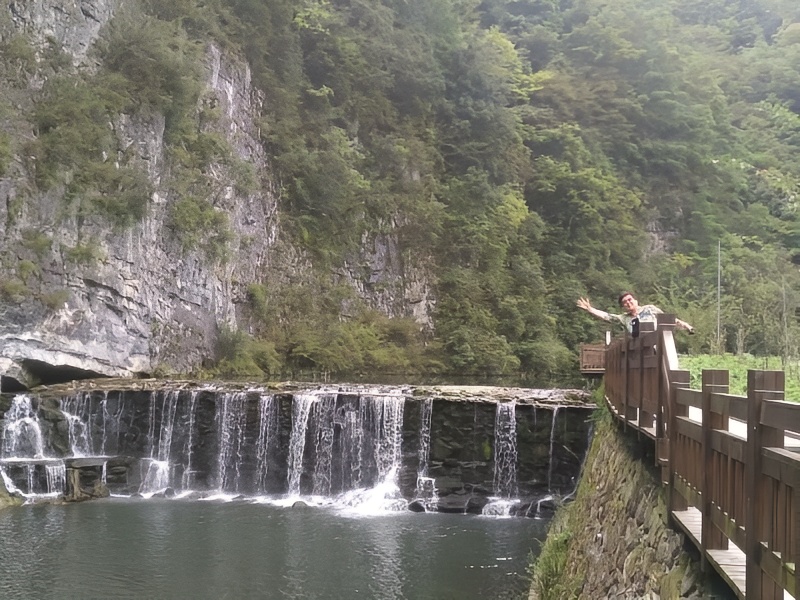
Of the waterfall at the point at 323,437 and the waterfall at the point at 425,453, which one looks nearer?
the waterfall at the point at 425,453

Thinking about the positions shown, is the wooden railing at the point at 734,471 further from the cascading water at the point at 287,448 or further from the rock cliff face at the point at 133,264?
the rock cliff face at the point at 133,264

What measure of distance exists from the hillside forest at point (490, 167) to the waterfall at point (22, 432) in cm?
784

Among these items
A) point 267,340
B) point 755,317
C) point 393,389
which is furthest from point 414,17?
point 393,389

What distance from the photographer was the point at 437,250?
31219mm

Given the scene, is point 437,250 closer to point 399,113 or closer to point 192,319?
point 399,113

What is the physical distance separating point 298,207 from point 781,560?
27782 millimetres

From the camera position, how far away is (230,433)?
53.8ft

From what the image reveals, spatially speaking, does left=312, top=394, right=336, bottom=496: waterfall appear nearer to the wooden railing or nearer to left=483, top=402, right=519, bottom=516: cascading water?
left=483, top=402, right=519, bottom=516: cascading water

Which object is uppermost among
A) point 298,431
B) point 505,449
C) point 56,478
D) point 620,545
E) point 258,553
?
point 620,545

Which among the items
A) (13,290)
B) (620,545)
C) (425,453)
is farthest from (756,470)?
(13,290)

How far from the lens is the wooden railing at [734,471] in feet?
8.08

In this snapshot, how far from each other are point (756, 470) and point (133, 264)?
20596 mm

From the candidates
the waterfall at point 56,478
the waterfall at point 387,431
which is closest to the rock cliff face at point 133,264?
the waterfall at point 56,478

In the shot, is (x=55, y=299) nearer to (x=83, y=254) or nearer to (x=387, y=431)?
(x=83, y=254)
